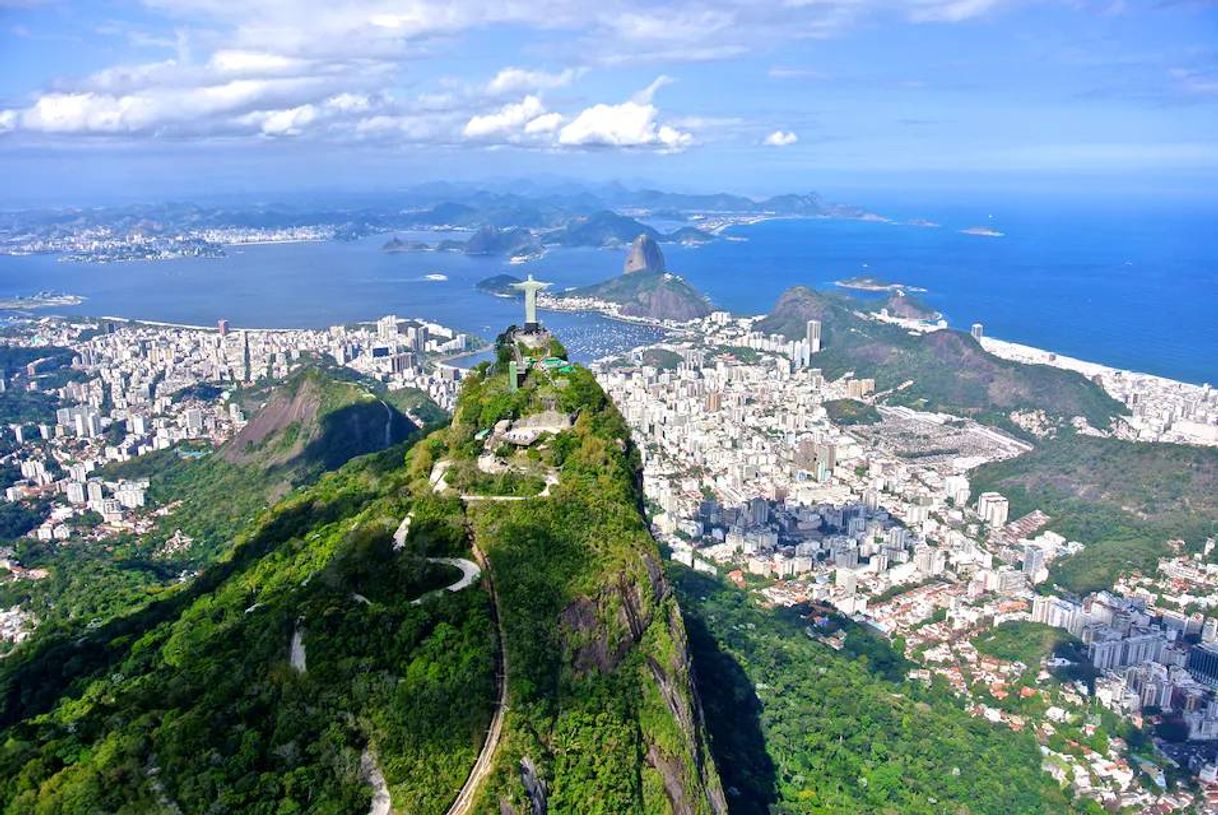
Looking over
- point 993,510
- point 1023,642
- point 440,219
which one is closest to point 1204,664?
point 1023,642

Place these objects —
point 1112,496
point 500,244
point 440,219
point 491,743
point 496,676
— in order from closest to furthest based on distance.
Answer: point 491,743
point 496,676
point 1112,496
point 500,244
point 440,219

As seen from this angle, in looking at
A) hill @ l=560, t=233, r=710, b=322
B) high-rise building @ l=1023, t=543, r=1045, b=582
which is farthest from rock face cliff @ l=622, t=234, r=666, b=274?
high-rise building @ l=1023, t=543, r=1045, b=582

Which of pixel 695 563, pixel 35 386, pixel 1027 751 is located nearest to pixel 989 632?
pixel 1027 751

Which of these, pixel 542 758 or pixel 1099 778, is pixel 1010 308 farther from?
pixel 542 758

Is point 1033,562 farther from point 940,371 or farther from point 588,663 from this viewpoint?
point 940,371

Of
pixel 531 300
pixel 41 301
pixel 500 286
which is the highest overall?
pixel 531 300

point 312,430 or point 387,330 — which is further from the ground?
point 312,430

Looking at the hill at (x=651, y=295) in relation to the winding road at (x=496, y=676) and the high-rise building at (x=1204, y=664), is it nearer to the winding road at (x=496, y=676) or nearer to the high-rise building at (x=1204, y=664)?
the high-rise building at (x=1204, y=664)
